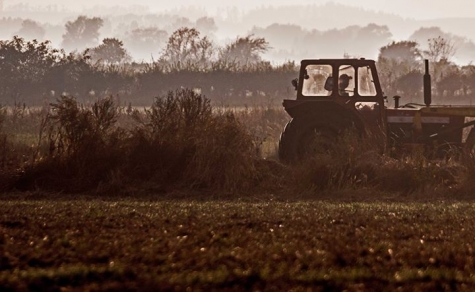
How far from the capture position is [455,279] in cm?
754

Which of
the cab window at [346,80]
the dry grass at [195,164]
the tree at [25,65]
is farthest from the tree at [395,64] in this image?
the dry grass at [195,164]

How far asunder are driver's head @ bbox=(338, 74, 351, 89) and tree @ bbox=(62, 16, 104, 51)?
133 m

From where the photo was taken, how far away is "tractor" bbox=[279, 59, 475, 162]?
1712 centimetres

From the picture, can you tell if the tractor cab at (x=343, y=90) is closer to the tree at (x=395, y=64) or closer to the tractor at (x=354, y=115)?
the tractor at (x=354, y=115)

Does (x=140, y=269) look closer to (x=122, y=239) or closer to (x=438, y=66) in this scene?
(x=122, y=239)

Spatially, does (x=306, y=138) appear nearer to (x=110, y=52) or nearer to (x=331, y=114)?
(x=331, y=114)

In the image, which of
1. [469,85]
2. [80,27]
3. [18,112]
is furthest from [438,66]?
[80,27]

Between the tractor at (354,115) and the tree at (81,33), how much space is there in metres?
132

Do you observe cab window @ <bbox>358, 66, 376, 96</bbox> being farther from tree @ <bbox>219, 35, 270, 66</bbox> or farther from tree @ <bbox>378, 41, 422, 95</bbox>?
tree @ <bbox>219, 35, 270, 66</bbox>

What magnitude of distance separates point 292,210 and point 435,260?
4093 mm

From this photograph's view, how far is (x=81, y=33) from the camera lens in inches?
5851

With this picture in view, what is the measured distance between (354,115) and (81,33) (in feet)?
446

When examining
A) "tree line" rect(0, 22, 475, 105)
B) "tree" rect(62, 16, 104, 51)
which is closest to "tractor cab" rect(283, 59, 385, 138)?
"tree line" rect(0, 22, 475, 105)


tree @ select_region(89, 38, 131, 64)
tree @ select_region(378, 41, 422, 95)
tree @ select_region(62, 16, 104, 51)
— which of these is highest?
tree @ select_region(62, 16, 104, 51)
